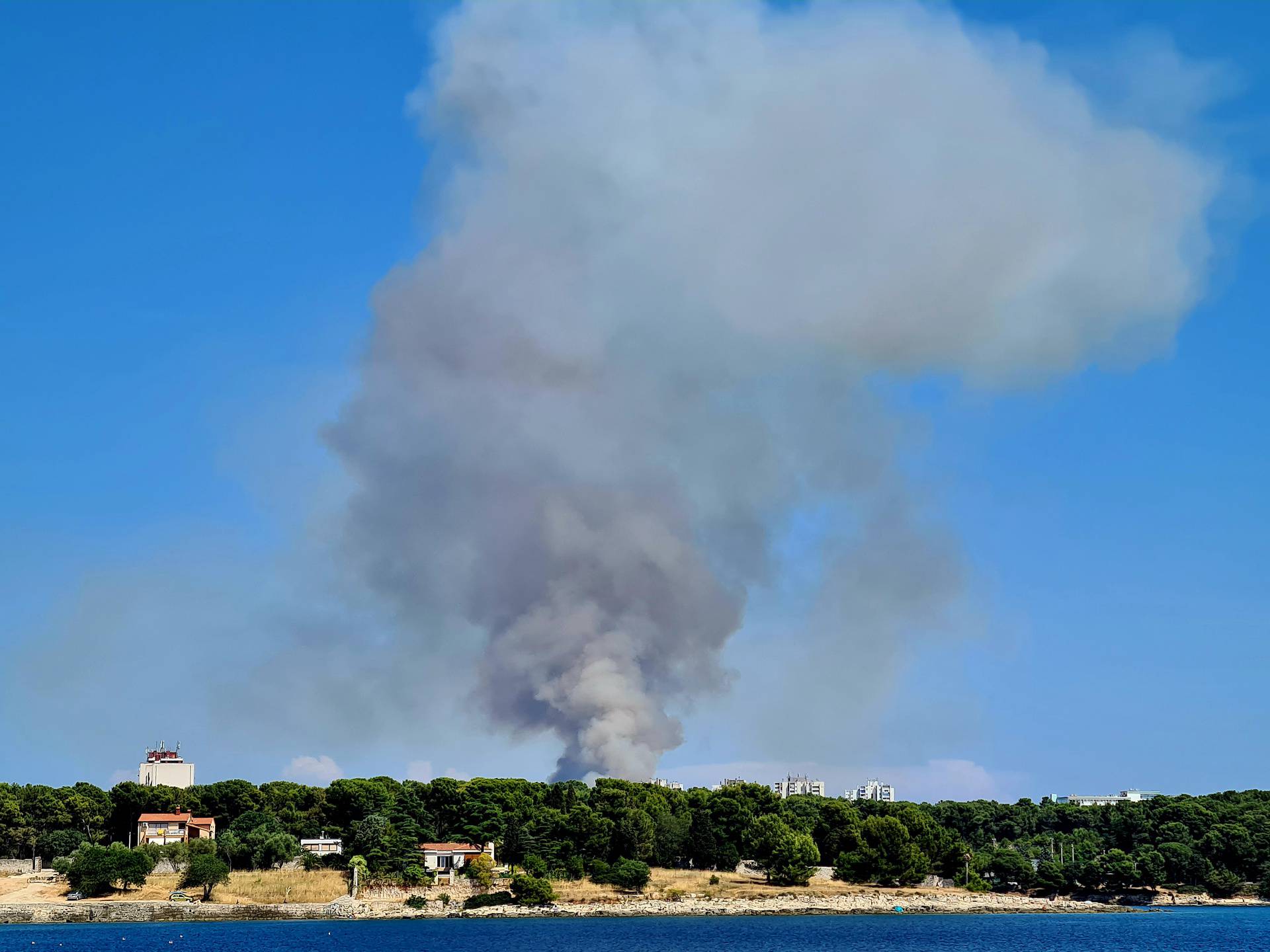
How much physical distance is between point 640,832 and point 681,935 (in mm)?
26172

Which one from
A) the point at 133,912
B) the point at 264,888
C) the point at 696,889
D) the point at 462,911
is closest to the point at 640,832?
the point at 696,889

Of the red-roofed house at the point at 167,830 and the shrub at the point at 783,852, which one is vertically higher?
the red-roofed house at the point at 167,830

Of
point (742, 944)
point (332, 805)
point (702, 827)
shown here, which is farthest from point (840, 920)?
point (332, 805)

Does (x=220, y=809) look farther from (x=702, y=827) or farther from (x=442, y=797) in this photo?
(x=702, y=827)

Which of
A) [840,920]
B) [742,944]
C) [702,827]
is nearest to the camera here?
[742,944]

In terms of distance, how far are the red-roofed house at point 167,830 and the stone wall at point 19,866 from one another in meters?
8.99

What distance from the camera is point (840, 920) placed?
377 ft

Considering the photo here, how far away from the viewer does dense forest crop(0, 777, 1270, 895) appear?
121500 mm

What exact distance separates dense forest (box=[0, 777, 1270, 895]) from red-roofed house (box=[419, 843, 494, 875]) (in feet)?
5.96

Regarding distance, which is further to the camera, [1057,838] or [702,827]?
[1057,838]

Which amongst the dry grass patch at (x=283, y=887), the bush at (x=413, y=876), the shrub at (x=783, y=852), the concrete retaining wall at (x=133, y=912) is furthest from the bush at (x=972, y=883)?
the concrete retaining wall at (x=133, y=912)

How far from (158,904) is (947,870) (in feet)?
245

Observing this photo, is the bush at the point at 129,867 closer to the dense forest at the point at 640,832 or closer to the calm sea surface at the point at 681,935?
the calm sea surface at the point at 681,935

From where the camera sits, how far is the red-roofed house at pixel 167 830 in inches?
4993
